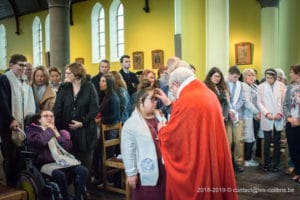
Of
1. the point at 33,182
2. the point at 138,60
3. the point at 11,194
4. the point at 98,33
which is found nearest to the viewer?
the point at 11,194

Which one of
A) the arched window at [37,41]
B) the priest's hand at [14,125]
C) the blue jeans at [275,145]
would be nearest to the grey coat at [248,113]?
the blue jeans at [275,145]

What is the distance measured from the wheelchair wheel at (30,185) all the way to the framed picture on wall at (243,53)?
9763mm

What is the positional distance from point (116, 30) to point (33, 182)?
39.8 ft

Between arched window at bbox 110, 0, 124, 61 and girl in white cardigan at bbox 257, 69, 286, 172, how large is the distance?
32.1 feet

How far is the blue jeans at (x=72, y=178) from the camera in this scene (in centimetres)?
370

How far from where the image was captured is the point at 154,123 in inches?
122

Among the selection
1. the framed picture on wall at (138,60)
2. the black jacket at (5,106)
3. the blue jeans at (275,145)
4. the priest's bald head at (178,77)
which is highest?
the framed picture on wall at (138,60)

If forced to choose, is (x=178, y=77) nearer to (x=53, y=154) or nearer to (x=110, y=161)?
(x=53, y=154)

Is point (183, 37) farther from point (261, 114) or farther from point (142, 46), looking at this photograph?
point (142, 46)

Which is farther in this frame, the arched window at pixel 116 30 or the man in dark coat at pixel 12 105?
the arched window at pixel 116 30

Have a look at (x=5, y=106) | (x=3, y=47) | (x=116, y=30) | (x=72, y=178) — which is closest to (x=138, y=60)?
(x=116, y=30)

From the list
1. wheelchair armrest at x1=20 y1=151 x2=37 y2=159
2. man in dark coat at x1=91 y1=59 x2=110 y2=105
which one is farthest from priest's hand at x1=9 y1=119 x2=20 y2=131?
man in dark coat at x1=91 y1=59 x2=110 y2=105

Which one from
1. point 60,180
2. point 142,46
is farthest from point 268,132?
point 142,46

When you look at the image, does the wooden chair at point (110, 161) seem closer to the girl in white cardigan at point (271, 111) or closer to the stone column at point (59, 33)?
the girl in white cardigan at point (271, 111)
